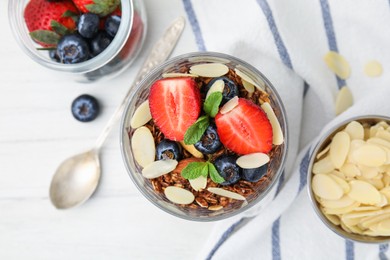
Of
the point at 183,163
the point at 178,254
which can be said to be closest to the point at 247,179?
the point at 183,163

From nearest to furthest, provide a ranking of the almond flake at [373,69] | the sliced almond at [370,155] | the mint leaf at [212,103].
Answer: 1. the mint leaf at [212,103]
2. the sliced almond at [370,155]
3. the almond flake at [373,69]

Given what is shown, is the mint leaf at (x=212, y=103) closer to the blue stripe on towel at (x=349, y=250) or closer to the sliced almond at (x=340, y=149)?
the sliced almond at (x=340, y=149)

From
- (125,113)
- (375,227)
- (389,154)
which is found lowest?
(375,227)

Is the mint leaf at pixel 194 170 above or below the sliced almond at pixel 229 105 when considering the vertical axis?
below

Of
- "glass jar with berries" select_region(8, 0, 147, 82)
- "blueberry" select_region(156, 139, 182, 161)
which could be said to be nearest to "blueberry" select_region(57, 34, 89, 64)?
"glass jar with berries" select_region(8, 0, 147, 82)

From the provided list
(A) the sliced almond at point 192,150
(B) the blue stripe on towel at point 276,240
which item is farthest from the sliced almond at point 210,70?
(B) the blue stripe on towel at point 276,240

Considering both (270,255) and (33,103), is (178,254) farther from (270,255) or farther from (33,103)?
(33,103)
